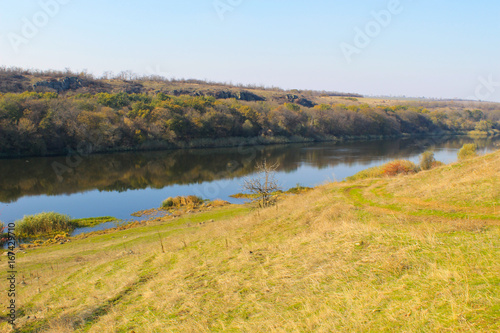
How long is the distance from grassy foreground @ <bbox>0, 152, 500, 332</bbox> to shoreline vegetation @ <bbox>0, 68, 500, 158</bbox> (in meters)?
42.8

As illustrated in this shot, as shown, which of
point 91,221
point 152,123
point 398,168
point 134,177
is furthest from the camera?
point 152,123

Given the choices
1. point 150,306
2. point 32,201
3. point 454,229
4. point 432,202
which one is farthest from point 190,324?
point 32,201

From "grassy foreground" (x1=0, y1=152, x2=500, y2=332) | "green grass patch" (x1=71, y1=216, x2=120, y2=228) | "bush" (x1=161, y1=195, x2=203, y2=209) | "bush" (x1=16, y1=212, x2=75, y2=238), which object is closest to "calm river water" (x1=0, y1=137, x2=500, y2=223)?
"green grass patch" (x1=71, y1=216, x2=120, y2=228)

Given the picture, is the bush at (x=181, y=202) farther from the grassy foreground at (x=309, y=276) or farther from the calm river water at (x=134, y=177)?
the grassy foreground at (x=309, y=276)

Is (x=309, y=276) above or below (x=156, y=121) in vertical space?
below

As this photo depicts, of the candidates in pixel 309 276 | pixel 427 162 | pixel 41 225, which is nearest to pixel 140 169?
pixel 41 225

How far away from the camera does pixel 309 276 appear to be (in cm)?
706

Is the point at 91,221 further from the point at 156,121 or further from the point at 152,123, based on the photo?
the point at 156,121

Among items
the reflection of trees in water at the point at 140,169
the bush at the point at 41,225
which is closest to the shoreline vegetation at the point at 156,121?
the reflection of trees in water at the point at 140,169

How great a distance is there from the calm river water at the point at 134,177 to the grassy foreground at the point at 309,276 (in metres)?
10.7

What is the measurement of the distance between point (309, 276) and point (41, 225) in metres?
18.8

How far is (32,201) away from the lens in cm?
2817

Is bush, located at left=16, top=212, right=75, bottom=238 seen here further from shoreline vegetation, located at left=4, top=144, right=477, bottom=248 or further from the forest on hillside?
the forest on hillside

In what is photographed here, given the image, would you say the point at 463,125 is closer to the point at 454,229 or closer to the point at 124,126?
the point at 124,126
